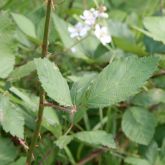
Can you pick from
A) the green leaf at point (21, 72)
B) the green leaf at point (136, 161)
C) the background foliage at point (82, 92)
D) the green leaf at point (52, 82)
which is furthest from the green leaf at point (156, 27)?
the green leaf at point (52, 82)

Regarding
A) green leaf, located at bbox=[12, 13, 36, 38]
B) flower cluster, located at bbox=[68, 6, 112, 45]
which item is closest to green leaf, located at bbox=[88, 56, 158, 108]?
flower cluster, located at bbox=[68, 6, 112, 45]

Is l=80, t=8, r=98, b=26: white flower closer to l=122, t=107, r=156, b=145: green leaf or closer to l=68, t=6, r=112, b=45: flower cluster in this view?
l=68, t=6, r=112, b=45: flower cluster

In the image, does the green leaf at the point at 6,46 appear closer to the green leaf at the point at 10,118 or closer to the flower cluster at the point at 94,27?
the green leaf at the point at 10,118

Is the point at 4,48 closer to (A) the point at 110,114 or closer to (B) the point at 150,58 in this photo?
(B) the point at 150,58

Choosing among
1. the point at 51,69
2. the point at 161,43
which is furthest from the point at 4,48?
the point at 161,43

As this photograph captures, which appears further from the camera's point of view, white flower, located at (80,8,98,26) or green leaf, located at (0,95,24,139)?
white flower, located at (80,8,98,26)
